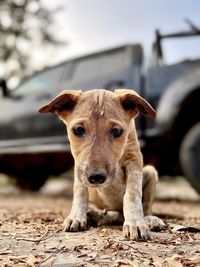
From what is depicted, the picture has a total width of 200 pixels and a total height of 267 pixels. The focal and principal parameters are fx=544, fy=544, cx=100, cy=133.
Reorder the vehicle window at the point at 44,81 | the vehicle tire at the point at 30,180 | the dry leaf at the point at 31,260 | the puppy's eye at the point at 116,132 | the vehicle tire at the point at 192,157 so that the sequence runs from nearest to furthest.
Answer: the dry leaf at the point at 31,260
the puppy's eye at the point at 116,132
the vehicle tire at the point at 192,157
the vehicle window at the point at 44,81
the vehicle tire at the point at 30,180

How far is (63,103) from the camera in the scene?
153 inches

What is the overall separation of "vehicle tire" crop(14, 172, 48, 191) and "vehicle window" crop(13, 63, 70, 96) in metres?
2.12

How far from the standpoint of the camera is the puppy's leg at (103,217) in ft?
13.1

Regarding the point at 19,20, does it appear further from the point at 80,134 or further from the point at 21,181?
the point at 80,134

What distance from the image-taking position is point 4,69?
1789 cm

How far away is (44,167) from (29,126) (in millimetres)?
1748

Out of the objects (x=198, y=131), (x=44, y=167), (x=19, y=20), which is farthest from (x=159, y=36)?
(x=19, y=20)

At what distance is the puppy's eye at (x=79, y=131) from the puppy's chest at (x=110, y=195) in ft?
1.74

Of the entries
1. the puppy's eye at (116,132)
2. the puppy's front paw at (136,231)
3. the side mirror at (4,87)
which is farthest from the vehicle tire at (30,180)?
the puppy's front paw at (136,231)

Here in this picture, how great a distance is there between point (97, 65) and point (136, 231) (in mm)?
5238

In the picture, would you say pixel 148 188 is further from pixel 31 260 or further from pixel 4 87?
pixel 4 87

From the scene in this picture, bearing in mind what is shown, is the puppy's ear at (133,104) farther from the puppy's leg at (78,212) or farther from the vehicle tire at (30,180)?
the vehicle tire at (30,180)

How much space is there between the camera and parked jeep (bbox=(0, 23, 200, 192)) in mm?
6895

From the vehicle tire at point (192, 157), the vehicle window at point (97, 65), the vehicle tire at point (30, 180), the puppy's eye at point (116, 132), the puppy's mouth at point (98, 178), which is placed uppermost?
the vehicle window at point (97, 65)
